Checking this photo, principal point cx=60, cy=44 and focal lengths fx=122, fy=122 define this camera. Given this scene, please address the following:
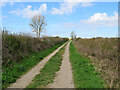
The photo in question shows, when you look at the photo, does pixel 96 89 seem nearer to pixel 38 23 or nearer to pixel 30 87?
pixel 30 87

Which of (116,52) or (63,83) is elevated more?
(116,52)

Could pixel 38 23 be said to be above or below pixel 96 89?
above

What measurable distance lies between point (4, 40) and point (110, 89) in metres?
8.98

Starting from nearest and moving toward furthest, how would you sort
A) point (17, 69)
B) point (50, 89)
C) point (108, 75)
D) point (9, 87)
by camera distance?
point (50, 89), point (9, 87), point (108, 75), point (17, 69)

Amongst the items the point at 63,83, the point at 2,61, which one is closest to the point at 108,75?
the point at 63,83

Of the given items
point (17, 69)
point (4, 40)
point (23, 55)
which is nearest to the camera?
point (17, 69)

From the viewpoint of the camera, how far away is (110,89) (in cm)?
478

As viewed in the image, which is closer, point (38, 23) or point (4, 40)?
point (4, 40)

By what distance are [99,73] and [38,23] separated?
1460 inches

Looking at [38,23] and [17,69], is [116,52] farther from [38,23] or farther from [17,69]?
[38,23]

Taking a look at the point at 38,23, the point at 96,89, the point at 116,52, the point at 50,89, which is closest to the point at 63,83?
the point at 50,89

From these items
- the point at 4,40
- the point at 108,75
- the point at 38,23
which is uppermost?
the point at 38,23

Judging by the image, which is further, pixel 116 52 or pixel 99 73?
pixel 116 52

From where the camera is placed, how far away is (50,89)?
5.22 m
